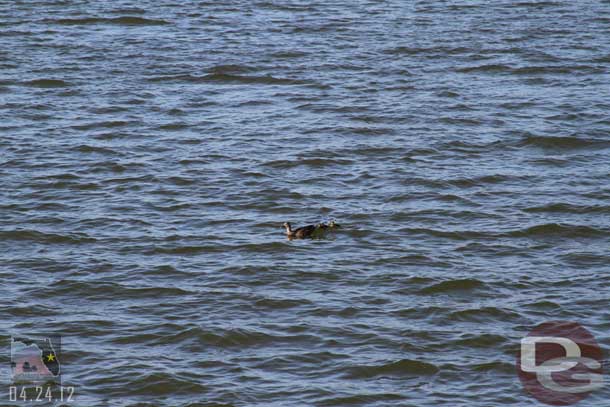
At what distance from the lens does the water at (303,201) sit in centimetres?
1315

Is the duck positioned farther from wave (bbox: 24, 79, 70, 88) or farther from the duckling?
wave (bbox: 24, 79, 70, 88)

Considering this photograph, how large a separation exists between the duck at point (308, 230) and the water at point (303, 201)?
16 cm

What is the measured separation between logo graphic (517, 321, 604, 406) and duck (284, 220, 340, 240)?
3.86 m

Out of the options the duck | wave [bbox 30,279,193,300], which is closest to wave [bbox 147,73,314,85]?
the duck

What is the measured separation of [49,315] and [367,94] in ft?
35.0

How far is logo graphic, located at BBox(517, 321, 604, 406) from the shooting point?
1240 cm

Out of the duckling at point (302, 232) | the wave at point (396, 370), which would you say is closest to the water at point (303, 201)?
the wave at point (396, 370)

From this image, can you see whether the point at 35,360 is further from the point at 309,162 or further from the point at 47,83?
the point at 47,83

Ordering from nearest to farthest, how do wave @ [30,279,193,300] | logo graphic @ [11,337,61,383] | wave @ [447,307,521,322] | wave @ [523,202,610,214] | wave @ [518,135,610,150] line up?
logo graphic @ [11,337,61,383] < wave @ [447,307,521,322] < wave @ [30,279,193,300] < wave @ [523,202,610,214] < wave @ [518,135,610,150]

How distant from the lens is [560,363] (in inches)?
512

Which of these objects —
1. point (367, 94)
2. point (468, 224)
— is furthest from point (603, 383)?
point (367, 94)

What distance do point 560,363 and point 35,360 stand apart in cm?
601

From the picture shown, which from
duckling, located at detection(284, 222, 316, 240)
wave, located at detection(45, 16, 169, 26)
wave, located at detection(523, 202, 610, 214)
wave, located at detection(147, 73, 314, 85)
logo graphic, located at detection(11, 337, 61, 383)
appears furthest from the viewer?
wave, located at detection(45, 16, 169, 26)

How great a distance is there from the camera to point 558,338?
1345 cm
